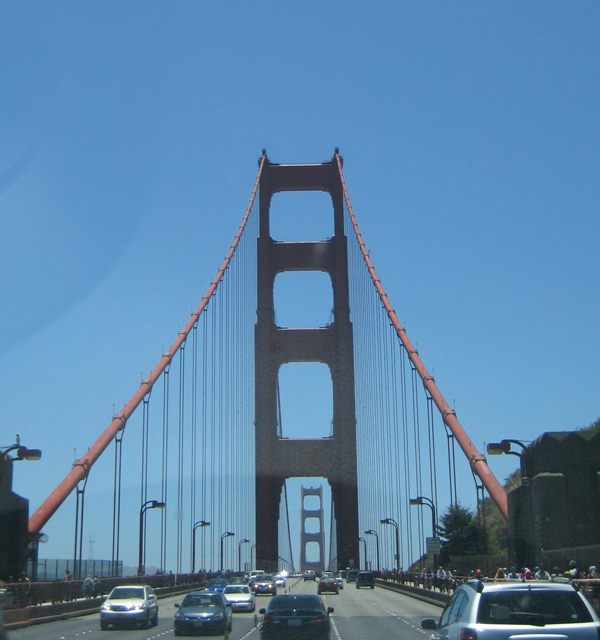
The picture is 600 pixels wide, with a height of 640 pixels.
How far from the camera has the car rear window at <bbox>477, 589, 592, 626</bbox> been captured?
7.58m

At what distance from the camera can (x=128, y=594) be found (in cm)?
2411

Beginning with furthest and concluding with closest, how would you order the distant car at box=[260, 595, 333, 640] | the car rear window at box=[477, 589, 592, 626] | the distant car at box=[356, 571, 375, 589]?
the distant car at box=[356, 571, 375, 589], the distant car at box=[260, 595, 333, 640], the car rear window at box=[477, 589, 592, 626]

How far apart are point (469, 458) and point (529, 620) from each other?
2370 cm

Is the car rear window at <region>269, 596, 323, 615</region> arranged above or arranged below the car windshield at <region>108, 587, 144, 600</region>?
above

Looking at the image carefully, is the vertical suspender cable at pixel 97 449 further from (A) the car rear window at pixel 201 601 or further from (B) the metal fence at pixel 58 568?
(A) the car rear window at pixel 201 601

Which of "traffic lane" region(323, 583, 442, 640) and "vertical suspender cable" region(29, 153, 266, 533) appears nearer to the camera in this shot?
"traffic lane" region(323, 583, 442, 640)

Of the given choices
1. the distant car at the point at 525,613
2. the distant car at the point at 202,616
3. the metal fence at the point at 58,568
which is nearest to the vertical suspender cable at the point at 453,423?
the distant car at the point at 202,616

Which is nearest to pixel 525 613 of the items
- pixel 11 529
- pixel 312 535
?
pixel 11 529

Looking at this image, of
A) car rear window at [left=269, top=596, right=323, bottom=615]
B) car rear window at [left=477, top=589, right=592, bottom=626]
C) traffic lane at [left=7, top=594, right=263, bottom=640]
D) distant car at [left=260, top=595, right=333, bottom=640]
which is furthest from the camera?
traffic lane at [left=7, top=594, right=263, bottom=640]

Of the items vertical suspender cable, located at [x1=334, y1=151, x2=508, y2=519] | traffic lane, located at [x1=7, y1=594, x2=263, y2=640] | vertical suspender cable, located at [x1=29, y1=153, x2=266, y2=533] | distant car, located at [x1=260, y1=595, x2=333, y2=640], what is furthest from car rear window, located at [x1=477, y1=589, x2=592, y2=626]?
vertical suspender cable, located at [x1=29, y1=153, x2=266, y2=533]

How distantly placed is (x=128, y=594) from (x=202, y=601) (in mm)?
3748

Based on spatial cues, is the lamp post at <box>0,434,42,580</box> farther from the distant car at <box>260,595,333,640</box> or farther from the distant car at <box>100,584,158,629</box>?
the distant car at <box>260,595,333,640</box>

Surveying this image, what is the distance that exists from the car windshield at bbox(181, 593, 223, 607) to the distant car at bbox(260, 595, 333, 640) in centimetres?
550

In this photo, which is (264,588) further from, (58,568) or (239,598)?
(239,598)
